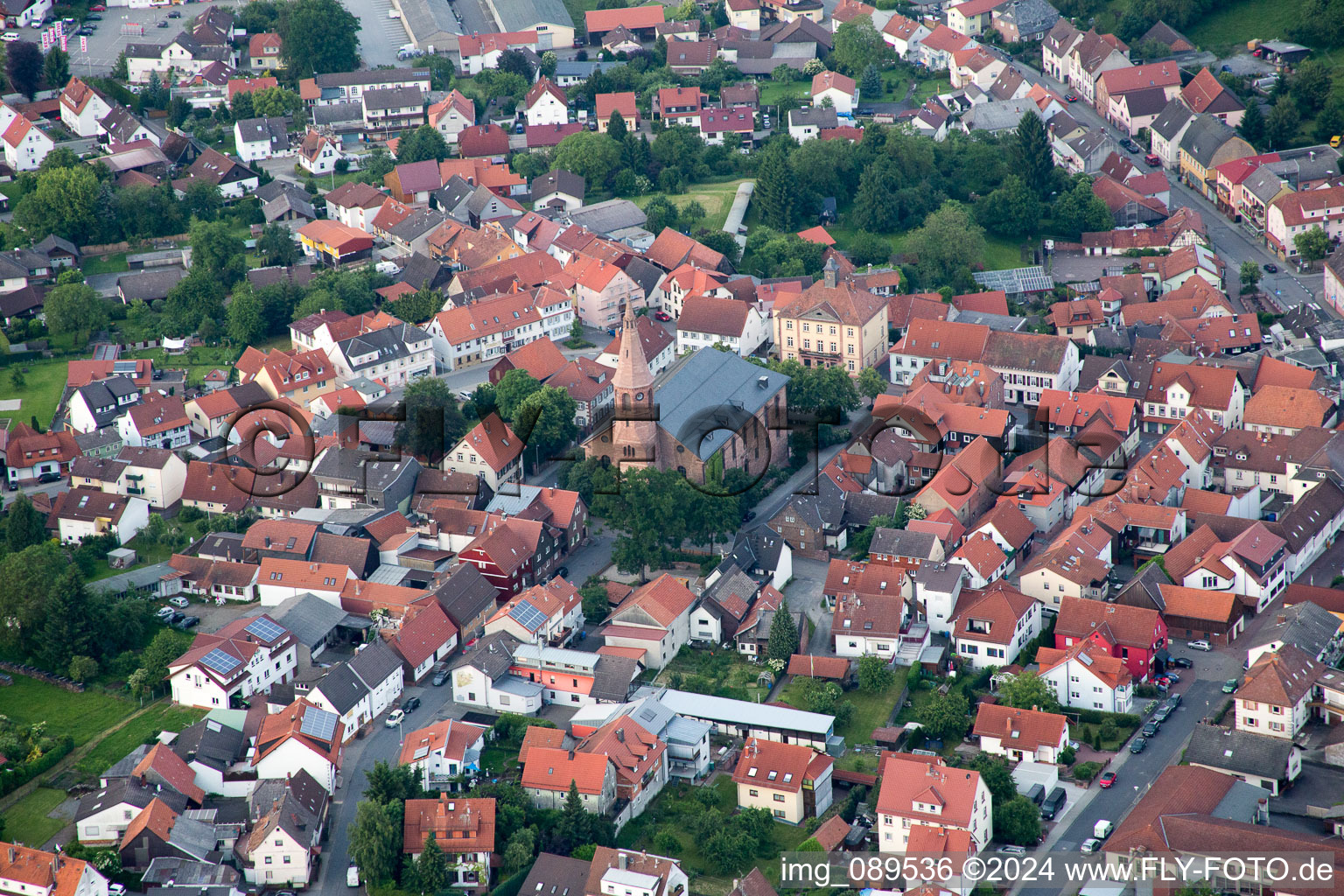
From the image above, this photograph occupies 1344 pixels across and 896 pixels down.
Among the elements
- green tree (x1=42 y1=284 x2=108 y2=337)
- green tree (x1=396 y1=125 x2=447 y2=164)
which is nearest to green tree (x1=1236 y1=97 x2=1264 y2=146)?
green tree (x1=396 y1=125 x2=447 y2=164)

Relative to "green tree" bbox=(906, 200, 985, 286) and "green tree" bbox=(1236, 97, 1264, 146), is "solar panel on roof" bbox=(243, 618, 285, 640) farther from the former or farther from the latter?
"green tree" bbox=(1236, 97, 1264, 146)

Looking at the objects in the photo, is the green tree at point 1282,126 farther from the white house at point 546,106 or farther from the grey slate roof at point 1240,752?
the grey slate roof at point 1240,752

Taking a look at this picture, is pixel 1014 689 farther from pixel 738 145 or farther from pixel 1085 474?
pixel 738 145

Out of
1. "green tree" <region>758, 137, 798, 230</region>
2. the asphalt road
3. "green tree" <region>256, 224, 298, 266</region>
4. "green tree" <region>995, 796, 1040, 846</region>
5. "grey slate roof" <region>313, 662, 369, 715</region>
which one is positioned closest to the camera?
"green tree" <region>995, 796, 1040, 846</region>

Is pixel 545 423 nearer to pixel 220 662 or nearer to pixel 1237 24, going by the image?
pixel 220 662

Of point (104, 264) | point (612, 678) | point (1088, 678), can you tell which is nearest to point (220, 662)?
point (612, 678)

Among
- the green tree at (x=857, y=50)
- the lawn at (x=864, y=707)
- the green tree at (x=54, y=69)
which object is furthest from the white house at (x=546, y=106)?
the lawn at (x=864, y=707)
